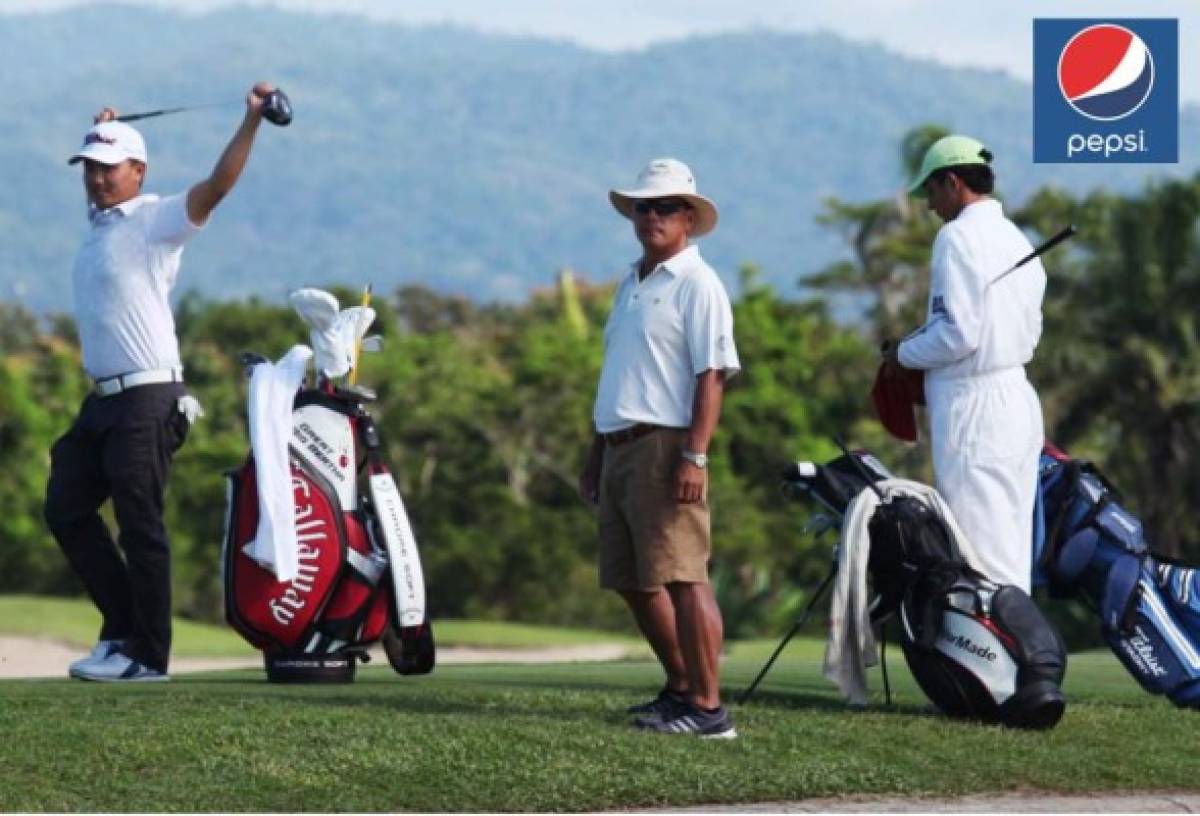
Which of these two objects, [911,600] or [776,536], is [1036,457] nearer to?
[911,600]

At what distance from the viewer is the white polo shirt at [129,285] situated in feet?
34.3

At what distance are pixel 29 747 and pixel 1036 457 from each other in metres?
4.12

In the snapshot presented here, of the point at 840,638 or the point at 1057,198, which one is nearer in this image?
the point at 840,638

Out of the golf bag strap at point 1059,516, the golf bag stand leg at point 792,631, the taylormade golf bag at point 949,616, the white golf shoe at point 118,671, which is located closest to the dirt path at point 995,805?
the taylormade golf bag at point 949,616

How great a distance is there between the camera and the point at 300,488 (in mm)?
10414

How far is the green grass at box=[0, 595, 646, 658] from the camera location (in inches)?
A: 973

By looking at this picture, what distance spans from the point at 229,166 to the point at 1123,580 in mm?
4072

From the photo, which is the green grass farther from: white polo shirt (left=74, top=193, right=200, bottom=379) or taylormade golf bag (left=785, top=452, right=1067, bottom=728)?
taylormade golf bag (left=785, top=452, right=1067, bottom=728)

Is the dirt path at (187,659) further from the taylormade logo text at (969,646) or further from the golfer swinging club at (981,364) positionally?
the taylormade logo text at (969,646)

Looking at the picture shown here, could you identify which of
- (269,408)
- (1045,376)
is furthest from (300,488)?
(1045,376)

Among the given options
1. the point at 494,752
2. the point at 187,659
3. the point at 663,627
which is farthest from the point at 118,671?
the point at 187,659

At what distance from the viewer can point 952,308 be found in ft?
Answer: 32.2

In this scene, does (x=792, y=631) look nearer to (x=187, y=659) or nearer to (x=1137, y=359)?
(x=187, y=659)

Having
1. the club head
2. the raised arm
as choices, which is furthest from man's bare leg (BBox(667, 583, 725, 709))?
the raised arm
